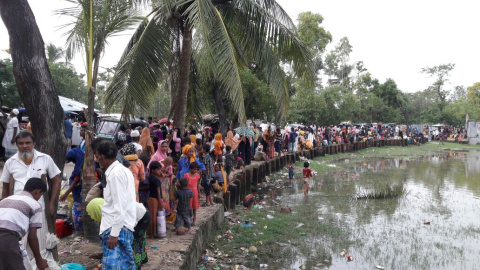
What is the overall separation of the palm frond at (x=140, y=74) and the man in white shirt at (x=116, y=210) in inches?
165

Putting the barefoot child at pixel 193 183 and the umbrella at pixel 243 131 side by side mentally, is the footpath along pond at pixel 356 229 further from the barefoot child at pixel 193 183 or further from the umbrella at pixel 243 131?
the umbrella at pixel 243 131

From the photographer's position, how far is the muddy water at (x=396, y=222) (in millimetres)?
7016

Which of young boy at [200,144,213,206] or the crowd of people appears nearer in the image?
the crowd of people

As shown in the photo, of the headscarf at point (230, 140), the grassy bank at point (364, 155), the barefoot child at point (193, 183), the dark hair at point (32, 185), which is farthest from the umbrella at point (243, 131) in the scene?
the dark hair at point (32, 185)

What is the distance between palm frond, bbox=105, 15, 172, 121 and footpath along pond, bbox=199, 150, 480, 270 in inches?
121

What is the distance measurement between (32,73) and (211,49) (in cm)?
411

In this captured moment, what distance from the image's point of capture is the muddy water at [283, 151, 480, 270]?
7016 millimetres

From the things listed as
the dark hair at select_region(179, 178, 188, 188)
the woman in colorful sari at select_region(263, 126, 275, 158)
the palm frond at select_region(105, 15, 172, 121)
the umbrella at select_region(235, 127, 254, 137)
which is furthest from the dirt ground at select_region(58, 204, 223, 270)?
the woman in colorful sari at select_region(263, 126, 275, 158)

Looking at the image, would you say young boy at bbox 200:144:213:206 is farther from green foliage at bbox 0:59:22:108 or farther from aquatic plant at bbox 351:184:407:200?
green foliage at bbox 0:59:22:108

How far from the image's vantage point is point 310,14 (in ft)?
80.3

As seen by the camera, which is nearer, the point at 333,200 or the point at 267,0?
the point at 267,0

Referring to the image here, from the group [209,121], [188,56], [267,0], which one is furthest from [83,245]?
[209,121]

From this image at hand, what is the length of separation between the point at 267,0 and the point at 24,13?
6.37 metres

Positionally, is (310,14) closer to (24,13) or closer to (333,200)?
(333,200)
